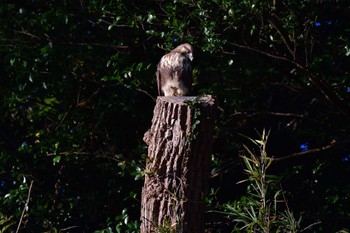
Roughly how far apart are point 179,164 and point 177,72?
4.68 ft

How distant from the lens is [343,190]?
21.4ft

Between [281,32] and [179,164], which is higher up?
[281,32]

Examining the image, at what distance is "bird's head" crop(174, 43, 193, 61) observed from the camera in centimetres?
559

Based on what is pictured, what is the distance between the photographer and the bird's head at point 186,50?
A: 18.4ft

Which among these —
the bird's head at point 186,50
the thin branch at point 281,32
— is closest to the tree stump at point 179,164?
the bird's head at point 186,50

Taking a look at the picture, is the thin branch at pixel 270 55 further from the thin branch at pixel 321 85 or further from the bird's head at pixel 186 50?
the bird's head at pixel 186 50

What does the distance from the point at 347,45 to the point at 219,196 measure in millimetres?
1761

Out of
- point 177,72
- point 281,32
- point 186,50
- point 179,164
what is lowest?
point 179,164

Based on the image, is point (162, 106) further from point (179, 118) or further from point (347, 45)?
point (347, 45)

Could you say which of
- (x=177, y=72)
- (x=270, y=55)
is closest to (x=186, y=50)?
(x=177, y=72)

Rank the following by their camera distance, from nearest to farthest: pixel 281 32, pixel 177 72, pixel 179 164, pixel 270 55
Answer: pixel 179 164
pixel 177 72
pixel 281 32
pixel 270 55

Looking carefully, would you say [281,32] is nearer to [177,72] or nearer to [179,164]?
[177,72]

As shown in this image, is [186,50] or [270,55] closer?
[186,50]

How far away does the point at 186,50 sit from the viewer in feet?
18.5
